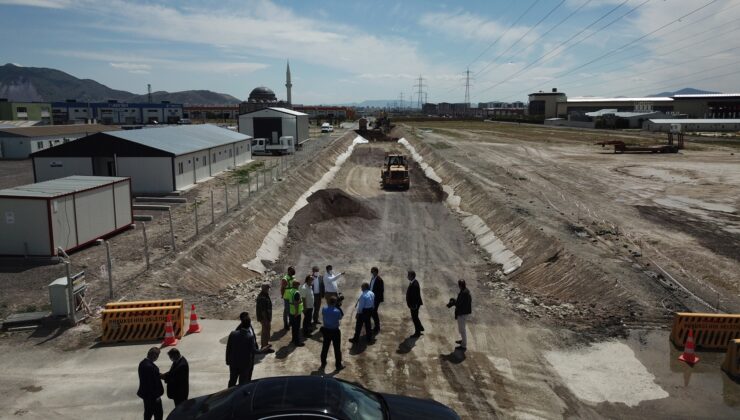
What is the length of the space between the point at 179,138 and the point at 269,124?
2487 cm

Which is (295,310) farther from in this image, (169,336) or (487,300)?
(487,300)

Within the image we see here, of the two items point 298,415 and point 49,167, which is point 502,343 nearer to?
point 298,415

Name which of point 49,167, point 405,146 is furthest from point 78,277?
point 405,146

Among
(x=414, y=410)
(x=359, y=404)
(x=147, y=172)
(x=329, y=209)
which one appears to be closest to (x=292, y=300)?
(x=414, y=410)

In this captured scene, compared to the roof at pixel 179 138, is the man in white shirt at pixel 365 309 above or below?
below

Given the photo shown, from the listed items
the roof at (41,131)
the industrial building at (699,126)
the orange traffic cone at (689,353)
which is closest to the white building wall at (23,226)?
the orange traffic cone at (689,353)

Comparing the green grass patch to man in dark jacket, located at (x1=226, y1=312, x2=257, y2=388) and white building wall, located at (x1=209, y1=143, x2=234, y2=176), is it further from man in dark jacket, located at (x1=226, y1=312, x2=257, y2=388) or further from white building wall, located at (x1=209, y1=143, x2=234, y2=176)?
man in dark jacket, located at (x1=226, y1=312, x2=257, y2=388)

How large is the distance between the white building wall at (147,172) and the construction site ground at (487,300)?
5.61 m

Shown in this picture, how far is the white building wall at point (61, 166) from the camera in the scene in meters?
30.9

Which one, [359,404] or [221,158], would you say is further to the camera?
[221,158]

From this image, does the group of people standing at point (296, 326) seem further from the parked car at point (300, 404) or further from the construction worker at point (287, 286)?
the parked car at point (300, 404)

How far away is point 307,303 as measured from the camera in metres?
13.4

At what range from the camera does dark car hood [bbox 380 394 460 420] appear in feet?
23.2

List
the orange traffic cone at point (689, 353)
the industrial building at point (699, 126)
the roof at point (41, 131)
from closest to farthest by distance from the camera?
the orange traffic cone at point (689, 353)
the roof at point (41, 131)
the industrial building at point (699, 126)
